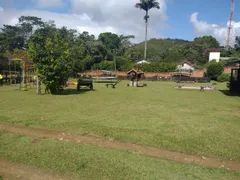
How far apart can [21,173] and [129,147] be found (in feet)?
7.62

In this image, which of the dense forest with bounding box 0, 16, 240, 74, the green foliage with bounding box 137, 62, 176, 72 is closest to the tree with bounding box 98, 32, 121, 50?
the dense forest with bounding box 0, 16, 240, 74

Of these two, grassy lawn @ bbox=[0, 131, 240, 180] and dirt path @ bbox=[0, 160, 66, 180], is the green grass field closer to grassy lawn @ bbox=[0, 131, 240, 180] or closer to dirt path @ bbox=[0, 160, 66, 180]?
grassy lawn @ bbox=[0, 131, 240, 180]

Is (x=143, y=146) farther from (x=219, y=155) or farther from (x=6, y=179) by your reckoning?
(x=6, y=179)

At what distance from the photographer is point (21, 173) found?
11.0 ft

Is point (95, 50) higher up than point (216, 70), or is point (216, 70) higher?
point (95, 50)

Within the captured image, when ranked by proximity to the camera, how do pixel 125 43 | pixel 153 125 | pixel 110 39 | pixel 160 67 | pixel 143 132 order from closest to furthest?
pixel 143 132 < pixel 153 125 < pixel 160 67 < pixel 125 43 < pixel 110 39

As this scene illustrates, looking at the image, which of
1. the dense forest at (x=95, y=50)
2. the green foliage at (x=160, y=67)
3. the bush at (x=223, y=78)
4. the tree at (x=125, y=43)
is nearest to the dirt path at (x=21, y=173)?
the dense forest at (x=95, y=50)

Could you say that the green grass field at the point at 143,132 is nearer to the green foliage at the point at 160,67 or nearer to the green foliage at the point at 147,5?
the green foliage at the point at 160,67

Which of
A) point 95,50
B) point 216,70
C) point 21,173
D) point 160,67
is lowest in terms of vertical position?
point 21,173

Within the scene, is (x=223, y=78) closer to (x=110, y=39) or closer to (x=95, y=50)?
(x=95, y=50)

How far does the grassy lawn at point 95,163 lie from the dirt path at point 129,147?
30cm

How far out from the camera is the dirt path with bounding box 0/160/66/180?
10.6ft

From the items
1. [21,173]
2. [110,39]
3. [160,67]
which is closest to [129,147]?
[21,173]

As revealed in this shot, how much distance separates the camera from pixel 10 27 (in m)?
63.1
